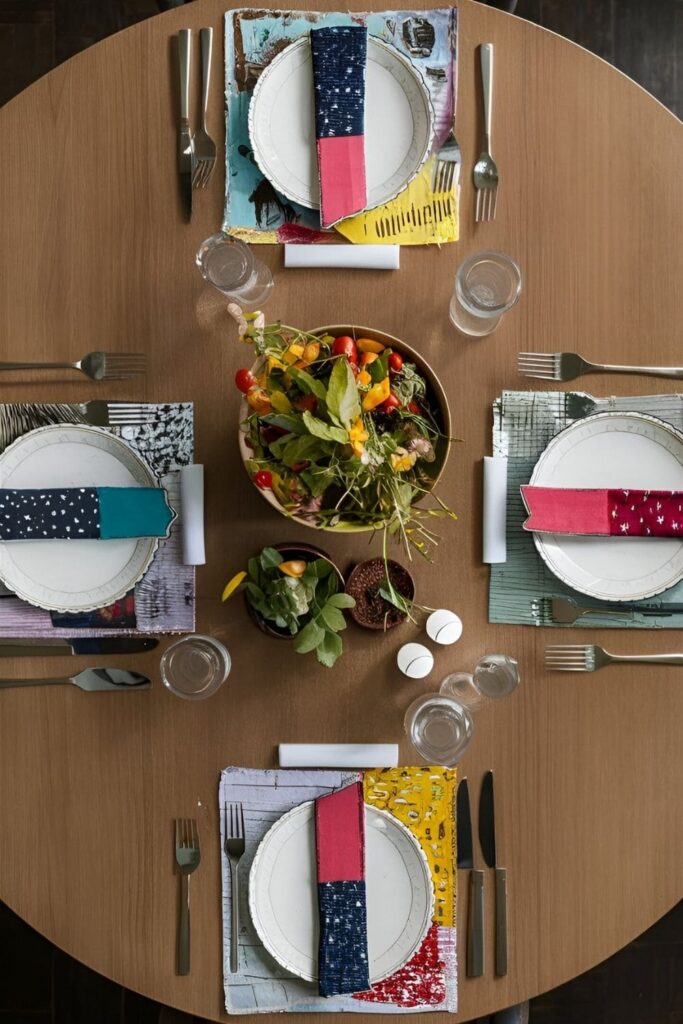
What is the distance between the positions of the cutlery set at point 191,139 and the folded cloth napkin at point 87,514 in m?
0.43

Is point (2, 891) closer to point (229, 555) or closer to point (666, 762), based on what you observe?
point (229, 555)

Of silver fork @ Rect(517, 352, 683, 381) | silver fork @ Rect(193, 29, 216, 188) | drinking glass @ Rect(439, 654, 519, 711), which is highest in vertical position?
silver fork @ Rect(193, 29, 216, 188)

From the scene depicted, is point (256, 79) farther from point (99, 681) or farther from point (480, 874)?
point (480, 874)

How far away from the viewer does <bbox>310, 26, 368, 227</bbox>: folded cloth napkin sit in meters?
1.23

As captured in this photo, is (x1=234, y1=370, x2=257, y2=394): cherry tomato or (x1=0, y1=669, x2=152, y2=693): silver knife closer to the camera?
(x1=234, y1=370, x2=257, y2=394): cherry tomato

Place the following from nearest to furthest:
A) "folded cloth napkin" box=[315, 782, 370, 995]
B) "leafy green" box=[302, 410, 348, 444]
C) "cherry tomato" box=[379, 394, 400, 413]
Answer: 1. "leafy green" box=[302, 410, 348, 444]
2. "cherry tomato" box=[379, 394, 400, 413]
3. "folded cloth napkin" box=[315, 782, 370, 995]

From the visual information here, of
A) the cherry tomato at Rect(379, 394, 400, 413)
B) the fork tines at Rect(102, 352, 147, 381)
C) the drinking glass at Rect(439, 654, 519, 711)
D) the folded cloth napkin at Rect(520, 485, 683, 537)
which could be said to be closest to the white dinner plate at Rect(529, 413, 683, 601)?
the folded cloth napkin at Rect(520, 485, 683, 537)

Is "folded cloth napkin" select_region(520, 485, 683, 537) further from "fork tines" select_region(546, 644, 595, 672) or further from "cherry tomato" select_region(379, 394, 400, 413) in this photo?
"cherry tomato" select_region(379, 394, 400, 413)

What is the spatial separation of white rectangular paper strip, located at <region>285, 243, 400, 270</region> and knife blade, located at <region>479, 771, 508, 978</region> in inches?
30.3

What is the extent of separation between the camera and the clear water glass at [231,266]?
1.23 m

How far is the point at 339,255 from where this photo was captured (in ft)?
4.11

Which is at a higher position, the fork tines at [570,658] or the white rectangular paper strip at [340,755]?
the fork tines at [570,658]

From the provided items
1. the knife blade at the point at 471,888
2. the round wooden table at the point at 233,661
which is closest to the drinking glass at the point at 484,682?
the round wooden table at the point at 233,661

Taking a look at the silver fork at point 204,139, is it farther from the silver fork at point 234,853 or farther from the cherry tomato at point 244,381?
the silver fork at point 234,853
